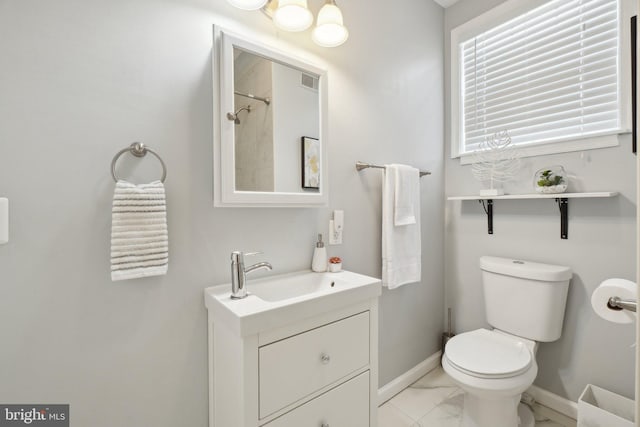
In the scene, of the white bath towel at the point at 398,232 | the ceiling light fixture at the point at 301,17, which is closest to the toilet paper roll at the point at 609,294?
the white bath towel at the point at 398,232

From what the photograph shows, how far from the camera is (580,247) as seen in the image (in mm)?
1523

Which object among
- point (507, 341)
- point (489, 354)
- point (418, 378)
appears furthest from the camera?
point (418, 378)

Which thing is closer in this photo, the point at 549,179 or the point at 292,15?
the point at 292,15

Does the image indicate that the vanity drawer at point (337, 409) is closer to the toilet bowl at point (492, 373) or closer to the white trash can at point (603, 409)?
the toilet bowl at point (492, 373)

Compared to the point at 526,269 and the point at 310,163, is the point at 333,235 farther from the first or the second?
the point at 526,269

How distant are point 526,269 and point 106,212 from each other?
1941 mm

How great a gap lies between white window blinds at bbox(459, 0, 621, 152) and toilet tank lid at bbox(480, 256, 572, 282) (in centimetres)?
73

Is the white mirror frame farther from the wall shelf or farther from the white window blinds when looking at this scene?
the white window blinds

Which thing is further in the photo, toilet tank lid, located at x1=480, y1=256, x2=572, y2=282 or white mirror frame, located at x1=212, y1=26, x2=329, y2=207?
toilet tank lid, located at x1=480, y1=256, x2=572, y2=282

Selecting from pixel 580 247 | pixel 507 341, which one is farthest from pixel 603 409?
pixel 580 247

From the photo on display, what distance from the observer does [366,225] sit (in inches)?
63.6

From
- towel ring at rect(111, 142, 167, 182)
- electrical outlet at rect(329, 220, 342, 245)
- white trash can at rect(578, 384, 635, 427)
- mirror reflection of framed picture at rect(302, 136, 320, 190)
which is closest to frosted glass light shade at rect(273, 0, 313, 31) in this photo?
mirror reflection of framed picture at rect(302, 136, 320, 190)

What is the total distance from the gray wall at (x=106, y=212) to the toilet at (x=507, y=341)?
0.91 meters

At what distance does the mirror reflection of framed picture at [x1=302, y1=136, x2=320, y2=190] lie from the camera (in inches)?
50.4
